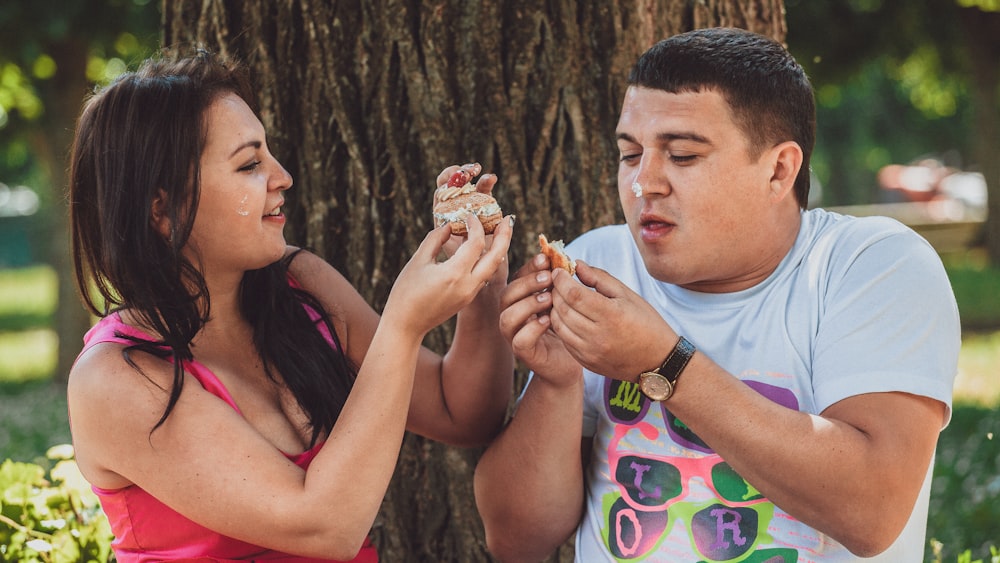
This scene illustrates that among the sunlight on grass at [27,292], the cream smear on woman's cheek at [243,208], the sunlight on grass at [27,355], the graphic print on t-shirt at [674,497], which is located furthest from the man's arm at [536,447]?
the sunlight on grass at [27,292]

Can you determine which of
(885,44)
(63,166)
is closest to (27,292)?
(63,166)

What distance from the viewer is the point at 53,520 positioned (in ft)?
10.2

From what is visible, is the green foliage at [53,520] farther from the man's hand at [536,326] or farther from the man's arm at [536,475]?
the man's hand at [536,326]

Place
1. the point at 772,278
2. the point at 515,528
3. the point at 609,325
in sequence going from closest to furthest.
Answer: the point at 609,325 → the point at 772,278 → the point at 515,528

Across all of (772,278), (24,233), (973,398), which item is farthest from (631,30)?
(24,233)

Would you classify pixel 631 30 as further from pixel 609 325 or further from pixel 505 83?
pixel 609 325

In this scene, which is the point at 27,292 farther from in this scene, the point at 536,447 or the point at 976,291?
the point at 536,447

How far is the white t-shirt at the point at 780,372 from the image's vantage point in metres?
2.22

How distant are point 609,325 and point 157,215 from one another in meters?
1.10

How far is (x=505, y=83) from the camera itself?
3264 mm

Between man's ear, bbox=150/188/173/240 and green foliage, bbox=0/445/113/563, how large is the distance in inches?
37.2

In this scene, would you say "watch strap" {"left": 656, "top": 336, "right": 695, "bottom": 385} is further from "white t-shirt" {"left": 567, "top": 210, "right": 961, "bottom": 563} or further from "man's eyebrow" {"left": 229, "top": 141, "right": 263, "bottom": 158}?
"man's eyebrow" {"left": 229, "top": 141, "right": 263, "bottom": 158}

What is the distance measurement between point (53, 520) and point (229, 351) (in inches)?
36.5

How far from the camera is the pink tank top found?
2385 mm
